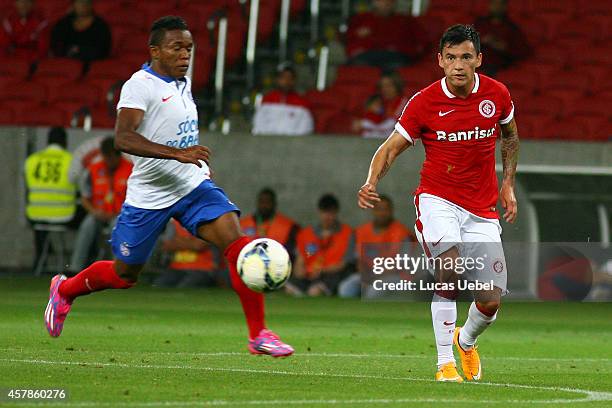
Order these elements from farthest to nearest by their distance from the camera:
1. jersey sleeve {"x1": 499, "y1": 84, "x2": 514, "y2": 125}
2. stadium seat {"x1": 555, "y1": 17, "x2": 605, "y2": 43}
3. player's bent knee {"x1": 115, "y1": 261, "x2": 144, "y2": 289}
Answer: stadium seat {"x1": 555, "y1": 17, "x2": 605, "y2": 43} → player's bent knee {"x1": 115, "y1": 261, "x2": 144, "y2": 289} → jersey sleeve {"x1": 499, "y1": 84, "x2": 514, "y2": 125}

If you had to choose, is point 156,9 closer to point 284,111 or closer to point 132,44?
point 132,44

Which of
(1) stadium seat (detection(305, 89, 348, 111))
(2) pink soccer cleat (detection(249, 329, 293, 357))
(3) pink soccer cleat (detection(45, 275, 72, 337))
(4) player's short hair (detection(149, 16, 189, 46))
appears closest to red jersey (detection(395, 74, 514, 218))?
(2) pink soccer cleat (detection(249, 329, 293, 357))

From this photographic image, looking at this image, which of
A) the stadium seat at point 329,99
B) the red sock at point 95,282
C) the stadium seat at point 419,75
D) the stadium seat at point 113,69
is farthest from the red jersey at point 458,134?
the stadium seat at point 113,69

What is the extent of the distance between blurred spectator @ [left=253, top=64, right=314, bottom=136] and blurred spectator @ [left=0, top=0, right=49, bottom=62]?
382cm

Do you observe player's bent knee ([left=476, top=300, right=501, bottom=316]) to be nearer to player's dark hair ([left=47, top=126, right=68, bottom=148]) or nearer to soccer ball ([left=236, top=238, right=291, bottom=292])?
soccer ball ([left=236, top=238, right=291, bottom=292])

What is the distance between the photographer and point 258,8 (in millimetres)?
20125

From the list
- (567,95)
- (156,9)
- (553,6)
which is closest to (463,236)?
(567,95)

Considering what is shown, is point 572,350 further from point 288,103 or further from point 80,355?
point 288,103

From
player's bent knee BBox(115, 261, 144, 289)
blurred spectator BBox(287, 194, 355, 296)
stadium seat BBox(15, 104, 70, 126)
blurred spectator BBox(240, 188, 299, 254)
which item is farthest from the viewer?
stadium seat BBox(15, 104, 70, 126)

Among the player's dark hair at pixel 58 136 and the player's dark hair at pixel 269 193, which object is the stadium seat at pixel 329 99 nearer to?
the player's dark hair at pixel 269 193

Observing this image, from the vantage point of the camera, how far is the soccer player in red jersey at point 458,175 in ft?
28.4

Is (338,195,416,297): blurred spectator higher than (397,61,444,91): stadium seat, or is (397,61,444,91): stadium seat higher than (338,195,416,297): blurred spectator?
(397,61,444,91): stadium seat

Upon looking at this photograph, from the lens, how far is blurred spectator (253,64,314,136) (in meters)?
17.8

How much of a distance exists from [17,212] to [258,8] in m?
→ 4.68
